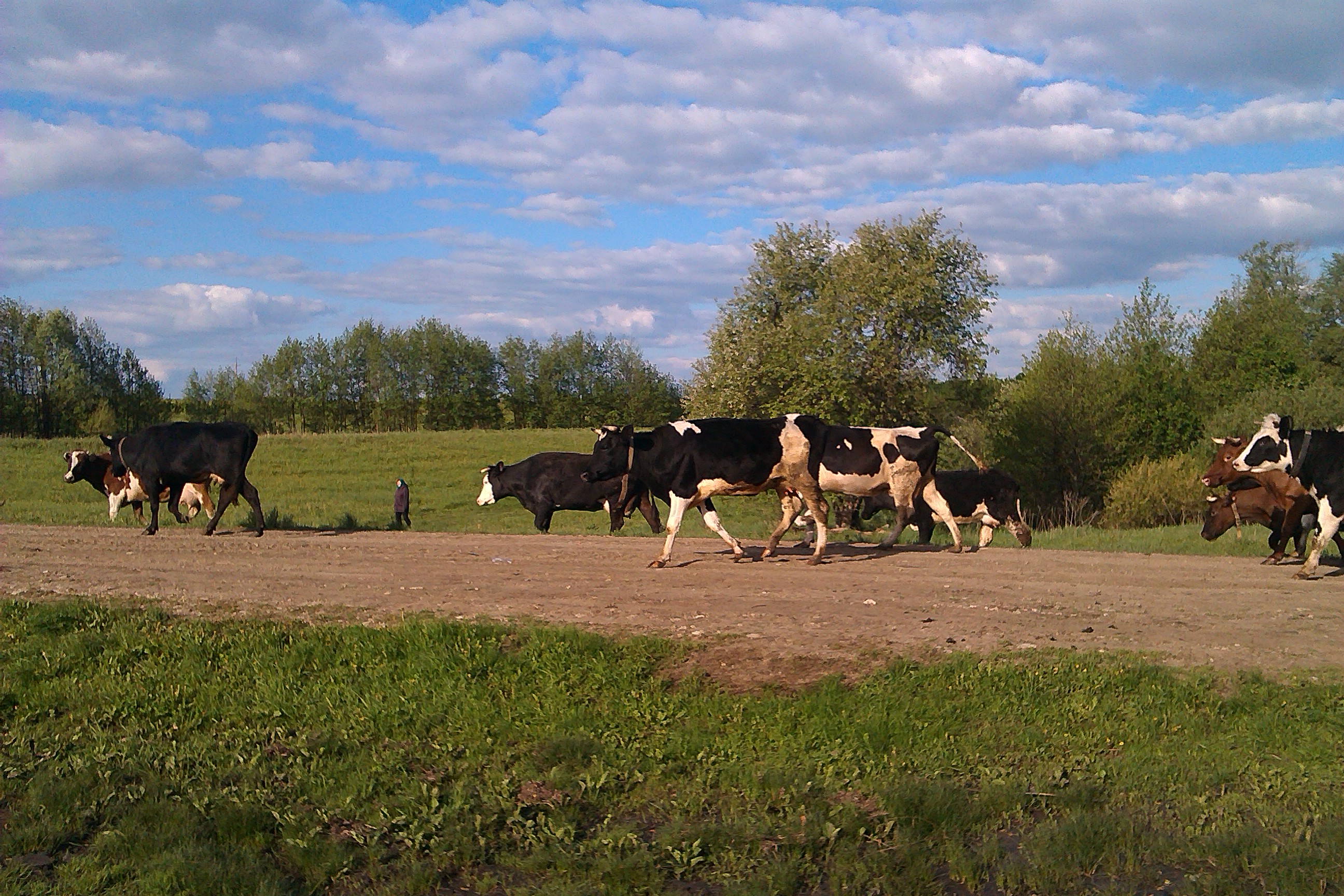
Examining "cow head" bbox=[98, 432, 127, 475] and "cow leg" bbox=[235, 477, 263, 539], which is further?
"cow head" bbox=[98, 432, 127, 475]

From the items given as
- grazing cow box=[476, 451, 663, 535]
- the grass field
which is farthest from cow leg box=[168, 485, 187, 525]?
grazing cow box=[476, 451, 663, 535]

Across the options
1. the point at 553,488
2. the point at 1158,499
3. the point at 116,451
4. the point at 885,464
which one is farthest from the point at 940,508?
the point at 1158,499

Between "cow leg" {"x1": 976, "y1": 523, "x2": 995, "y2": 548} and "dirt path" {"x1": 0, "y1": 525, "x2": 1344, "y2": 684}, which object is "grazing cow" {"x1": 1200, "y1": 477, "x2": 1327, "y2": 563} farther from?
"cow leg" {"x1": 976, "y1": 523, "x2": 995, "y2": 548}

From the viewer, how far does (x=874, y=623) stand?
10180mm

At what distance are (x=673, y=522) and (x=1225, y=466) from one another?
9771mm

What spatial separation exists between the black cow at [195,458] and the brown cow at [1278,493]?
1676 centimetres

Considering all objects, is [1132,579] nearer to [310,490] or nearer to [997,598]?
Answer: [997,598]

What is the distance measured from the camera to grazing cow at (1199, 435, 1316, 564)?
16328 millimetres

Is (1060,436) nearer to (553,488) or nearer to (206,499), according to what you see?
(553,488)

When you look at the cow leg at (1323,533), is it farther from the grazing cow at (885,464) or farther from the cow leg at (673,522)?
the cow leg at (673,522)

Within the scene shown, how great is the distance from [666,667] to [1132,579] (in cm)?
732

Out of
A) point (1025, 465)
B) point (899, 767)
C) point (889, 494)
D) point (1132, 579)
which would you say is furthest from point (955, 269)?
point (899, 767)

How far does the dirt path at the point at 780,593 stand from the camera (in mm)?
9445

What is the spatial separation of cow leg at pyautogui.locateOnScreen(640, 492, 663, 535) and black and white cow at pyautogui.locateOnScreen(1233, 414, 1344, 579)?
40.8ft
